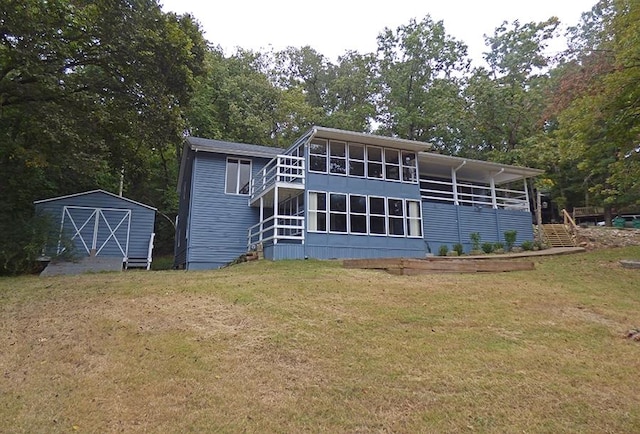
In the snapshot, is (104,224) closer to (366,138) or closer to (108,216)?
(108,216)

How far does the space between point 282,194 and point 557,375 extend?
1294 cm

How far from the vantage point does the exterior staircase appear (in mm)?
20922

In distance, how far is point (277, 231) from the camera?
1559cm

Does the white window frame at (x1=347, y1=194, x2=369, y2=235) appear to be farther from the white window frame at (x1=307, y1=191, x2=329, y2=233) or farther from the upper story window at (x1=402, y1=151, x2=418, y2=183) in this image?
the upper story window at (x1=402, y1=151, x2=418, y2=183)

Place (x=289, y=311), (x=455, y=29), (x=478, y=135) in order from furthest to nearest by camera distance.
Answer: (x=455, y=29) < (x=478, y=135) < (x=289, y=311)

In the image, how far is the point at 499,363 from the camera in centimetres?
493

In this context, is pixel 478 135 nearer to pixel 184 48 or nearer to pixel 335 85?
pixel 335 85

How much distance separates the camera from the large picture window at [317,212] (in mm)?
15469

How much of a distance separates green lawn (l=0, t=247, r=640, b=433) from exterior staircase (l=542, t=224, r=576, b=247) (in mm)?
13475

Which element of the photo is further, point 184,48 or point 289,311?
point 184,48

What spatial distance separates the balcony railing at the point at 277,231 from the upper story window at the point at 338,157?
8.62ft

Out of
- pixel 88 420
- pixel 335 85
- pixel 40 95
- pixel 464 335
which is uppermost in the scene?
pixel 335 85

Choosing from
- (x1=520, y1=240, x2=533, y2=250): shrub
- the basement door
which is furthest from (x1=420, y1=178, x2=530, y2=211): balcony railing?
the basement door

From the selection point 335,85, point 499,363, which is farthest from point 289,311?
point 335,85
